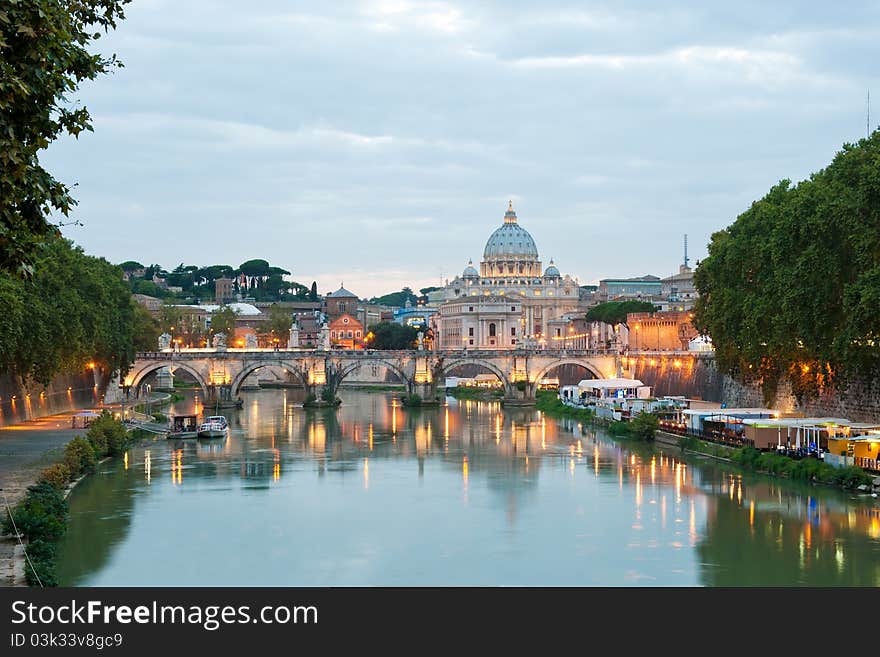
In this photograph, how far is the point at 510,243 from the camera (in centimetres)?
19012

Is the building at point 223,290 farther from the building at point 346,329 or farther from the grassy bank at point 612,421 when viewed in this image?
the grassy bank at point 612,421

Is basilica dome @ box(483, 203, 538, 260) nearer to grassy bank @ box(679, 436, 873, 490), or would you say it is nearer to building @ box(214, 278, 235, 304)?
building @ box(214, 278, 235, 304)

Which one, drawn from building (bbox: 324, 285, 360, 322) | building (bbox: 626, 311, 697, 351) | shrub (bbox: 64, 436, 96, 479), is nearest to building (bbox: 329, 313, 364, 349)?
building (bbox: 324, 285, 360, 322)

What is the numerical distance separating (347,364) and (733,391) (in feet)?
94.2

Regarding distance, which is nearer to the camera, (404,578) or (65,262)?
(404,578)

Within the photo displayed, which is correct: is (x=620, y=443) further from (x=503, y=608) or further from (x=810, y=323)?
(x=503, y=608)

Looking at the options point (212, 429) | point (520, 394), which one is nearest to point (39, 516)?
point (212, 429)

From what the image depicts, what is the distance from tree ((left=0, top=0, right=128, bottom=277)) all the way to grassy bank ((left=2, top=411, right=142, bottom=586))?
807cm

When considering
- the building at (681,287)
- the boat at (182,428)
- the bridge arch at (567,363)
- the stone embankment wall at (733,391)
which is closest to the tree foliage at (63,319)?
the boat at (182,428)

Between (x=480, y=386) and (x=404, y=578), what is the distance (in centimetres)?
7598

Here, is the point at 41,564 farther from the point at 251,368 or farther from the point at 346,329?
the point at 346,329

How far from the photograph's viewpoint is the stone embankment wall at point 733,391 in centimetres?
4119

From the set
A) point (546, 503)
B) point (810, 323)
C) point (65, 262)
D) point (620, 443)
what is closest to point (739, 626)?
point (546, 503)

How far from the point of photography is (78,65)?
16.7 meters
